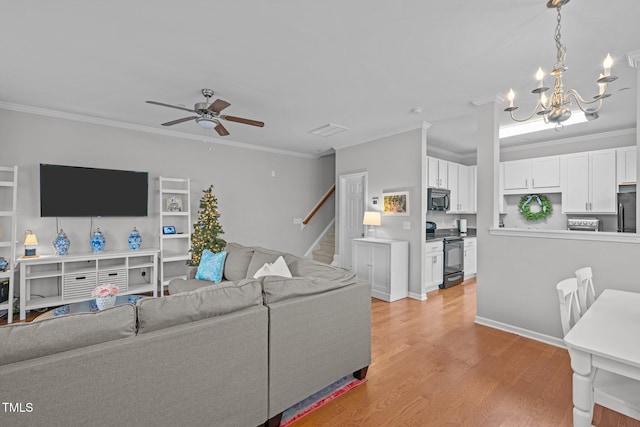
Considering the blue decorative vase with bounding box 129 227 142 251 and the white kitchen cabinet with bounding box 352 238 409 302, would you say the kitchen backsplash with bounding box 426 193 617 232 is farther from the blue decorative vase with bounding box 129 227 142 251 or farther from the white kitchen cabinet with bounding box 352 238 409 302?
the blue decorative vase with bounding box 129 227 142 251

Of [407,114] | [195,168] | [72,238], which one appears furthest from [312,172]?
[72,238]

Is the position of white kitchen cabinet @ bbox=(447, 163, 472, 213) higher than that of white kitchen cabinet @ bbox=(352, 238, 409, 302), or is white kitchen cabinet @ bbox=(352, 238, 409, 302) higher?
white kitchen cabinet @ bbox=(447, 163, 472, 213)

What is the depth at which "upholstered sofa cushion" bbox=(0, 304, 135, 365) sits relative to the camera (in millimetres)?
1115

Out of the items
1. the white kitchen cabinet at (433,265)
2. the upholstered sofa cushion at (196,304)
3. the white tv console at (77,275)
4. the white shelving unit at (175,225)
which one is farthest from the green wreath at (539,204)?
the white tv console at (77,275)

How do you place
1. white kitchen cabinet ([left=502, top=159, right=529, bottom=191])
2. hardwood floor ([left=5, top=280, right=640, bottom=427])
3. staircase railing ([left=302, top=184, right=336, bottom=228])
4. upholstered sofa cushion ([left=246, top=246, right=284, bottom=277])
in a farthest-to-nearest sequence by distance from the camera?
1. staircase railing ([left=302, top=184, right=336, bottom=228])
2. white kitchen cabinet ([left=502, top=159, right=529, bottom=191])
3. upholstered sofa cushion ([left=246, top=246, right=284, bottom=277])
4. hardwood floor ([left=5, top=280, right=640, bottom=427])

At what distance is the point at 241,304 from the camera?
168 cm

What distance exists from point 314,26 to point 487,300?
3.32 metres

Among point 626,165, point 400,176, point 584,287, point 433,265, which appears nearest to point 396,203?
point 400,176

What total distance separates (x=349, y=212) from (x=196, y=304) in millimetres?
4631

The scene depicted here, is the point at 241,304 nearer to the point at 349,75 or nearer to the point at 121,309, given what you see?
the point at 121,309

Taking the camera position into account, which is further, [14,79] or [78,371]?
[14,79]

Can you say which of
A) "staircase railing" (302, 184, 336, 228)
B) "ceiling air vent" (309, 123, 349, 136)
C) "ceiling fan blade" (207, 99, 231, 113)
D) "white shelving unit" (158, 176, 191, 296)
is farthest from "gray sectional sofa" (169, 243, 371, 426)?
"staircase railing" (302, 184, 336, 228)

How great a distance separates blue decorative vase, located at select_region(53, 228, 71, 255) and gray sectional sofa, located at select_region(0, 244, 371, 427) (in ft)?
11.7

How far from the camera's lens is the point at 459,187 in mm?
5867
